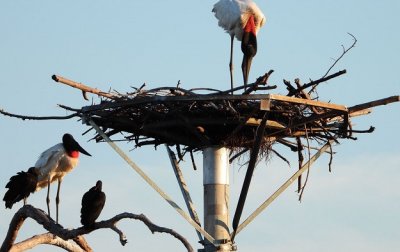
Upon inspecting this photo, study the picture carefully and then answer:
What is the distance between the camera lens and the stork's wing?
16.5 metres

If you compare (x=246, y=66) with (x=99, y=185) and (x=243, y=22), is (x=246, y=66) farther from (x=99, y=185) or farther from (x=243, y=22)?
(x=99, y=185)

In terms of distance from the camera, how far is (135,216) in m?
12.8

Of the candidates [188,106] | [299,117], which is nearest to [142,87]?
[188,106]

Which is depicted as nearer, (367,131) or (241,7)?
(367,131)

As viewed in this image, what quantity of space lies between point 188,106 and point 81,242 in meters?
1.96

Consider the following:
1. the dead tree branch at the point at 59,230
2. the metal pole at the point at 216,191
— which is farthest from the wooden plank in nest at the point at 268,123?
the dead tree branch at the point at 59,230

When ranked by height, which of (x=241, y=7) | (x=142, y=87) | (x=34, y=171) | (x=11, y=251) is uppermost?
(x=241, y=7)

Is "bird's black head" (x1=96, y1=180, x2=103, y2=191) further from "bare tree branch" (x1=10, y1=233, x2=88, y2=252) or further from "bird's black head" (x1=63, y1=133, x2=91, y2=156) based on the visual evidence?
"bird's black head" (x1=63, y1=133, x2=91, y2=156)

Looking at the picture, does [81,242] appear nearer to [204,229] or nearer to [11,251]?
[11,251]

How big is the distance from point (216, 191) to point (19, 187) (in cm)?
248

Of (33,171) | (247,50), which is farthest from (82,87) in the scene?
(247,50)

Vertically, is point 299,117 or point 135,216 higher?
Result: point 299,117

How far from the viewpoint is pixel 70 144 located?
16984mm

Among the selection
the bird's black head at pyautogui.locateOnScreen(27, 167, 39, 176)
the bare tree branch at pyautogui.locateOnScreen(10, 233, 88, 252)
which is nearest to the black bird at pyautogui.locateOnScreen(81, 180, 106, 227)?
the bare tree branch at pyautogui.locateOnScreen(10, 233, 88, 252)
